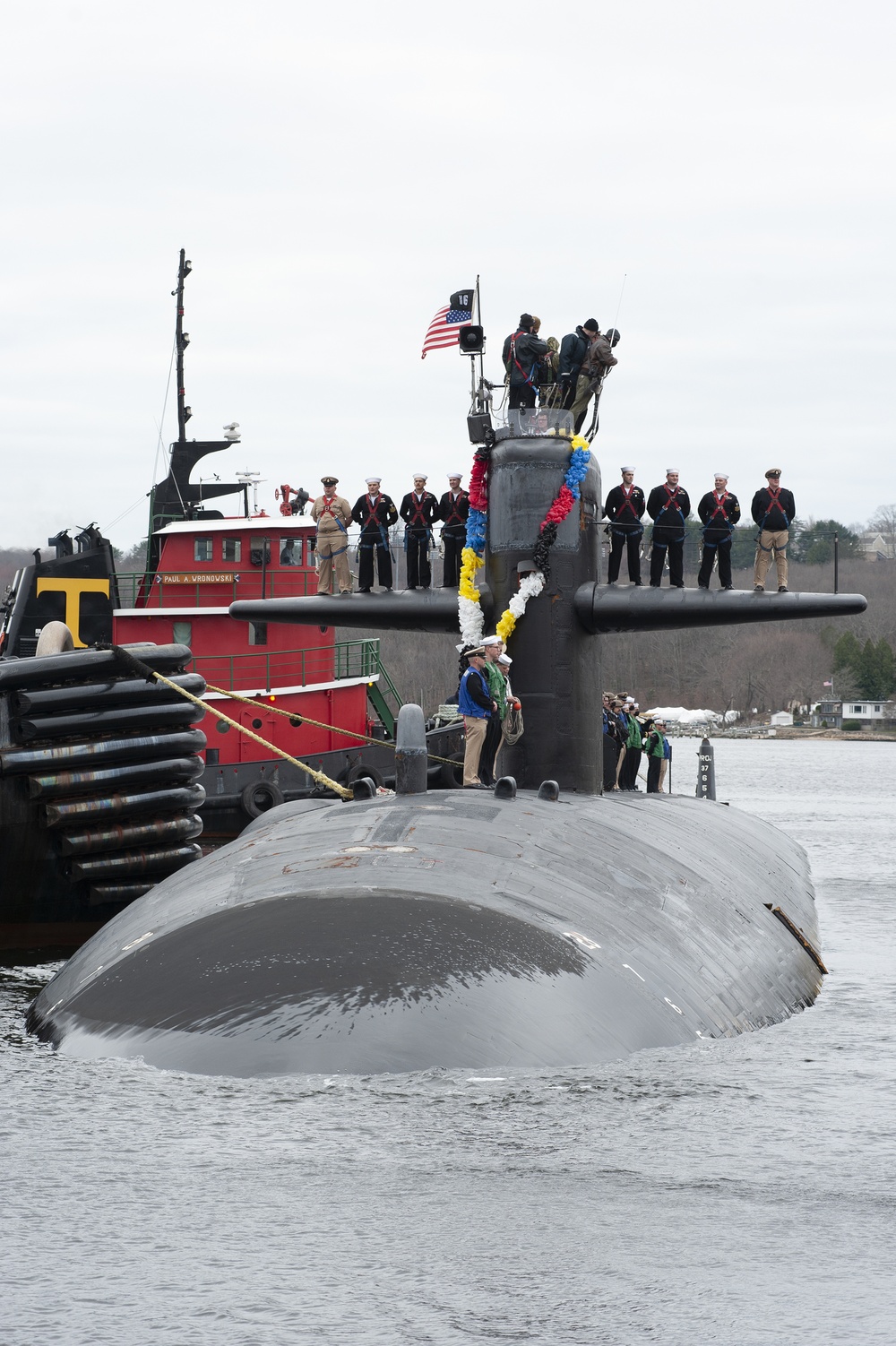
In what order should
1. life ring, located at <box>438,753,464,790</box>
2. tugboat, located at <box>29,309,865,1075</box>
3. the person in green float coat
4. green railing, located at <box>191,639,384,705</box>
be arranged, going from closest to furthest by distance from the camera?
tugboat, located at <box>29,309,865,1075</box>, the person in green float coat, green railing, located at <box>191,639,384,705</box>, life ring, located at <box>438,753,464,790</box>

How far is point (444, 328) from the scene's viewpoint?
1509 cm

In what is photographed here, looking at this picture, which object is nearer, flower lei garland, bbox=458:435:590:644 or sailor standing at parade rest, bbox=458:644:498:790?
sailor standing at parade rest, bbox=458:644:498:790

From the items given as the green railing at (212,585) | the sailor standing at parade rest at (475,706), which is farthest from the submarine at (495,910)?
the green railing at (212,585)

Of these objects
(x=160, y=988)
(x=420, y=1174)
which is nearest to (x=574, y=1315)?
(x=420, y=1174)

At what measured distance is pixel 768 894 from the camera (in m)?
14.2

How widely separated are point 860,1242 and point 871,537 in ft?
431

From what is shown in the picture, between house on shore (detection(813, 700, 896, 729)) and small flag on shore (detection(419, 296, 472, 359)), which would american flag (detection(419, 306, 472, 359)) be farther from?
house on shore (detection(813, 700, 896, 729))

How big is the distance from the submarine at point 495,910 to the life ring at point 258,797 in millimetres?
13046

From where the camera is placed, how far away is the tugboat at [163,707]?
14.6 meters

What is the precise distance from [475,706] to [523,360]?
3374 mm

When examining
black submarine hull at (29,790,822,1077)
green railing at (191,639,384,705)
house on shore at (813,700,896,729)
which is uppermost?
green railing at (191,639,384,705)

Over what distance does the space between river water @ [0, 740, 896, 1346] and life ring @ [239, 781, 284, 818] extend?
17.7 meters

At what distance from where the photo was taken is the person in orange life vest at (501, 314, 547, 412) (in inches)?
546

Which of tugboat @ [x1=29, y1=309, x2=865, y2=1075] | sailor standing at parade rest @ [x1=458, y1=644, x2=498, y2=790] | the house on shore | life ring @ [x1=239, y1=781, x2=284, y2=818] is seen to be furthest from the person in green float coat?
the house on shore
